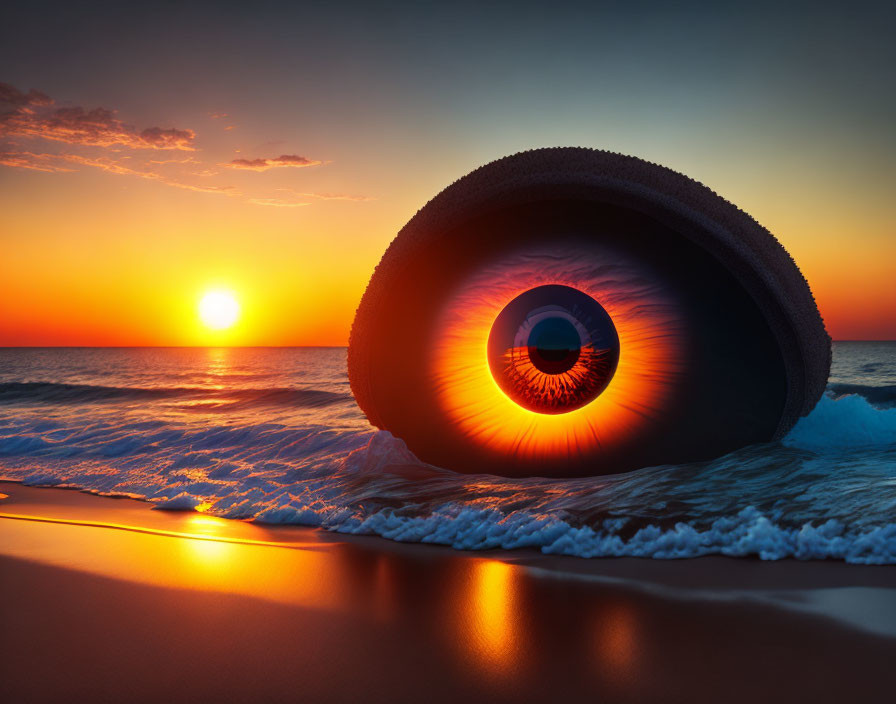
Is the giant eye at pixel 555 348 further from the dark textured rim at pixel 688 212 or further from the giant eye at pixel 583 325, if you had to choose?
the dark textured rim at pixel 688 212

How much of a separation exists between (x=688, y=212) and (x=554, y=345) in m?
1.26

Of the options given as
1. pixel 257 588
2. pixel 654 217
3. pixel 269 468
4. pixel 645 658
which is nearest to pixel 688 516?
pixel 645 658

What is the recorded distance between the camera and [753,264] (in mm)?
3988

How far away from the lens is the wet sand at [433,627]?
188 centimetres

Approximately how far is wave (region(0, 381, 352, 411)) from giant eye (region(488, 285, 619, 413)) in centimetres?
902

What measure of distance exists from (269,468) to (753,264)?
14.7ft

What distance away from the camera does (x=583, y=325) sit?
174 inches

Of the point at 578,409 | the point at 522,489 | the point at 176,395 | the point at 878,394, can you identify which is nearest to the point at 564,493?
the point at 522,489

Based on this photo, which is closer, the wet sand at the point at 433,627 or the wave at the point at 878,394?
the wet sand at the point at 433,627

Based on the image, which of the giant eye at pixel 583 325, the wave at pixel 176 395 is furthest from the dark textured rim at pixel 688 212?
the wave at pixel 176 395

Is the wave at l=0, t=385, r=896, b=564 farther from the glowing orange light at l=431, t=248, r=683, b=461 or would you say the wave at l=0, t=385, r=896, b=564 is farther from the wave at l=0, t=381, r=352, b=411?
the wave at l=0, t=381, r=352, b=411

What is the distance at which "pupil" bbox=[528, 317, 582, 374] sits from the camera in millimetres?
4418

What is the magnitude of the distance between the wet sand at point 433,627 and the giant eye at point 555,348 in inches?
64.1

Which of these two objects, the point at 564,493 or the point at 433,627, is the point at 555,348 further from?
the point at 433,627
